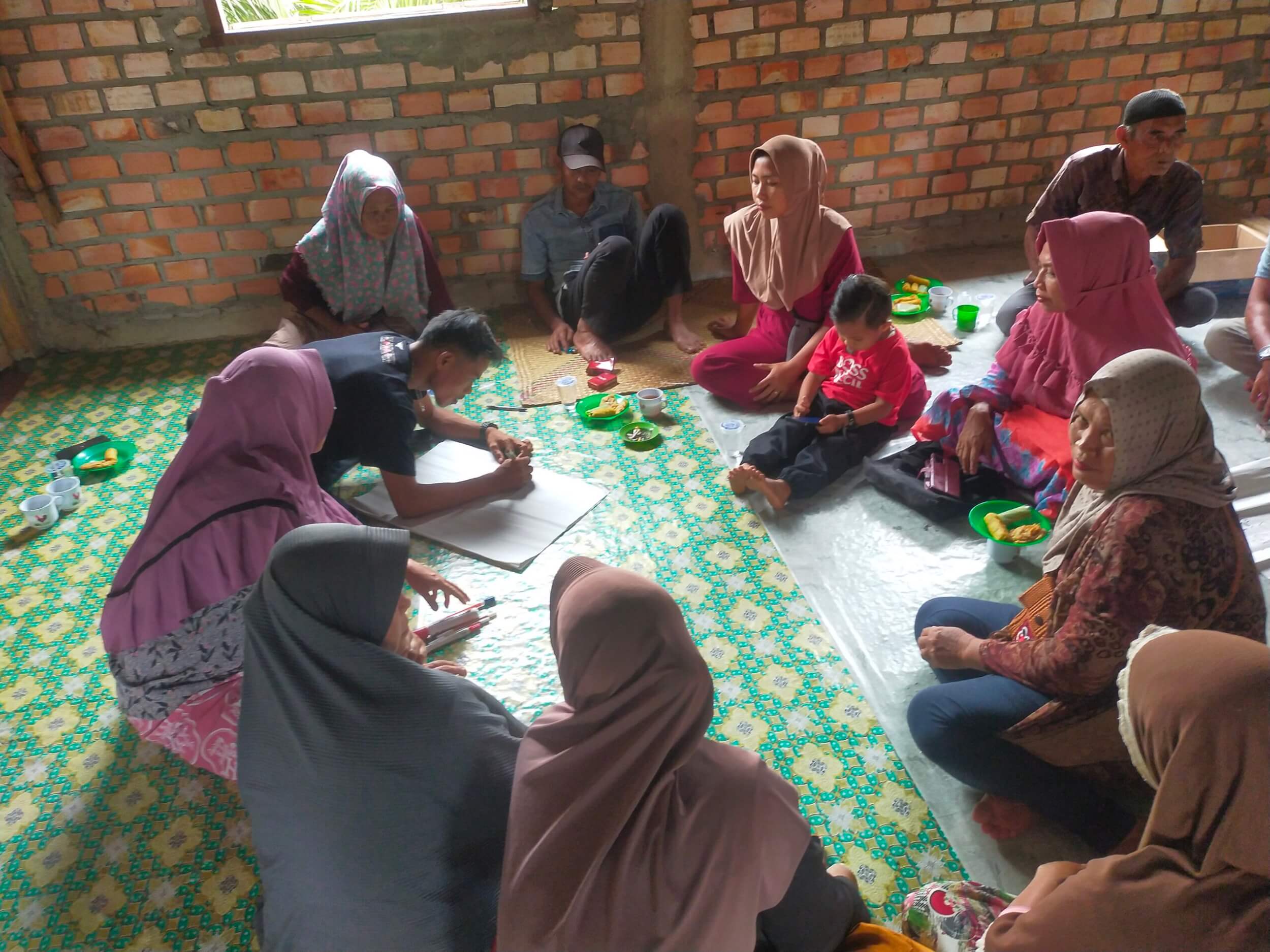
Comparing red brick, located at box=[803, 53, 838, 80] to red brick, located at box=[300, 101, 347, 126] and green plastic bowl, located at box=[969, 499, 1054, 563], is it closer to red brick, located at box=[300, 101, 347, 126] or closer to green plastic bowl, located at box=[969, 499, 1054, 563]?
red brick, located at box=[300, 101, 347, 126]

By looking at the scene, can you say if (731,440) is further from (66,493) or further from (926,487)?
(66,493)

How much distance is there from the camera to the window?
12.2 ft

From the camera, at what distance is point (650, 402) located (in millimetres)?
3316

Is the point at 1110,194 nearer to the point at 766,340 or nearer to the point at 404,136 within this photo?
the point at 766,340

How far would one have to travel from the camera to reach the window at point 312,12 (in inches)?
146

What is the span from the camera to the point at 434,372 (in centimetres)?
269

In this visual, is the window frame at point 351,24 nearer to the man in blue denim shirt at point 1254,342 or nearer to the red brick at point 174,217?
the red brick at point 174,217

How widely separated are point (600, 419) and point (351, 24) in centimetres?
196

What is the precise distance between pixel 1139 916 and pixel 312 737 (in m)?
1.16

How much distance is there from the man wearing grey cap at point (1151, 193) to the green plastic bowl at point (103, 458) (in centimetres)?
333

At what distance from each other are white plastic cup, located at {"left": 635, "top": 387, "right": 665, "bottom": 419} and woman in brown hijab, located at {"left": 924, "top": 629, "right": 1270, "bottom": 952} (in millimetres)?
2192

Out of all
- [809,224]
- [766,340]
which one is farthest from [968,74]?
[766,340]

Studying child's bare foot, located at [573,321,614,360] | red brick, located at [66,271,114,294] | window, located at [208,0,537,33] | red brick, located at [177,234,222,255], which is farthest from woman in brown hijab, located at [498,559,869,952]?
red brick, located at [66,271,114,294]

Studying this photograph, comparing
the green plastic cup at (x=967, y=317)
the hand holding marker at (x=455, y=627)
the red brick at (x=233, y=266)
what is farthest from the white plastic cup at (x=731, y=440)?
the red brick at (x=233, y=266)
